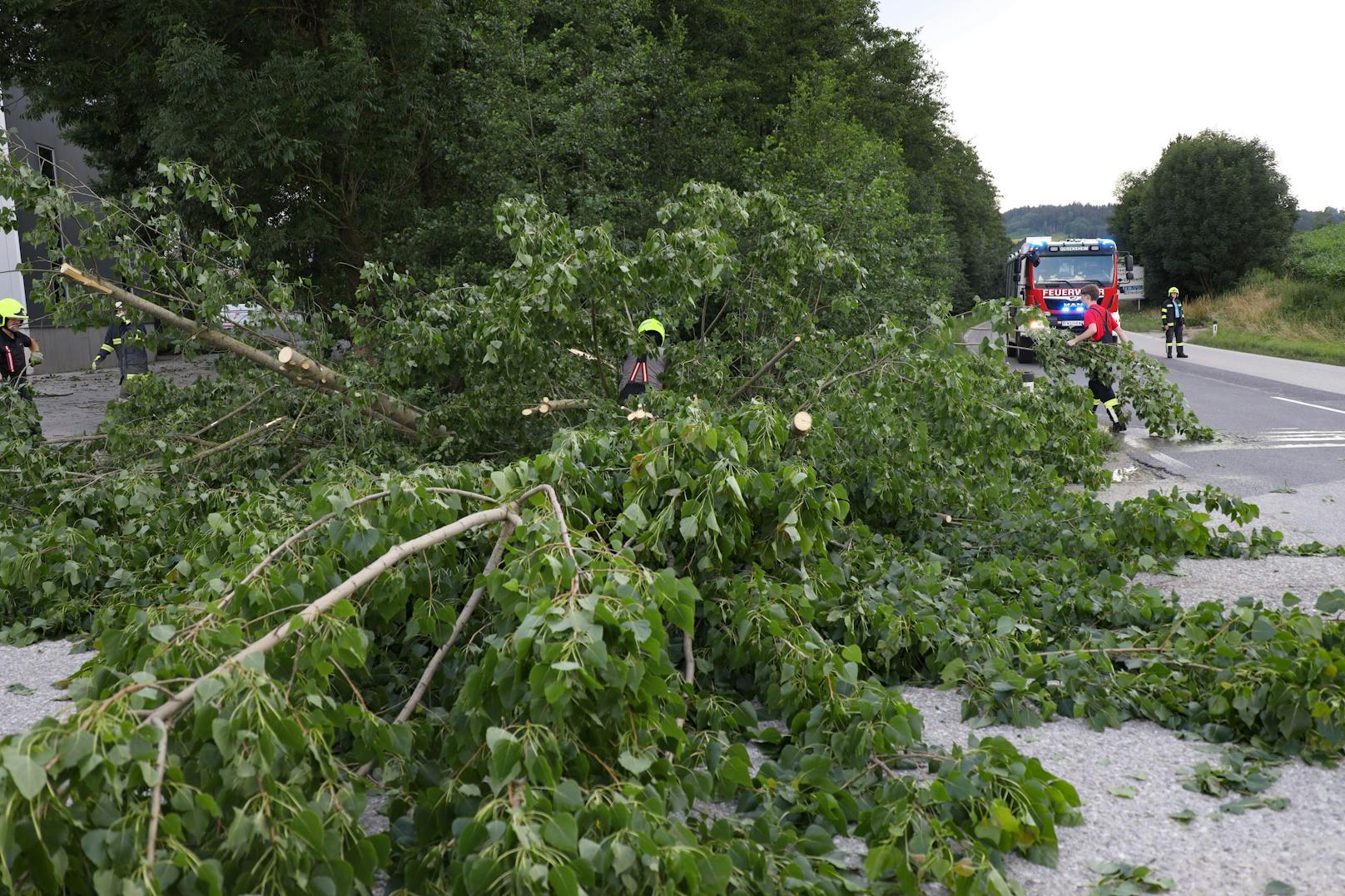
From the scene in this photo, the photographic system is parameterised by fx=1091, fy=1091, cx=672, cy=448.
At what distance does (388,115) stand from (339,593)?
1186 centimetres

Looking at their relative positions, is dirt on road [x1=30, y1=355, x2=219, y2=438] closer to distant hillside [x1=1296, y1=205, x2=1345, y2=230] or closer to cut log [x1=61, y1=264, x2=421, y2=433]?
cut log [x1=61, y1=264, x2=421, y2=433]

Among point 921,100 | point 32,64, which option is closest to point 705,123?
point 32,64

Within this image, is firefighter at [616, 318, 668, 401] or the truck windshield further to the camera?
the truck windshield

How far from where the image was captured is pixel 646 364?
725cm

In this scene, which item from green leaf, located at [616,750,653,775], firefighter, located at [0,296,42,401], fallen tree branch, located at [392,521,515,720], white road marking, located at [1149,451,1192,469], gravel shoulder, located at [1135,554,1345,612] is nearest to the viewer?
green leaf, located at [616,750,653,775]

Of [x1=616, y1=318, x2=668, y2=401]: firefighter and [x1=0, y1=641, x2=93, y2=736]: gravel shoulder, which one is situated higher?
[x1=616, y1=318, x2=668, y2=401]: firefighter

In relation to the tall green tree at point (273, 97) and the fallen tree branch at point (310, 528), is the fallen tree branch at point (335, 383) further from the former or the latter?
the tall green tree at point (273, 97)

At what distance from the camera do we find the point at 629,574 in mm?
3021

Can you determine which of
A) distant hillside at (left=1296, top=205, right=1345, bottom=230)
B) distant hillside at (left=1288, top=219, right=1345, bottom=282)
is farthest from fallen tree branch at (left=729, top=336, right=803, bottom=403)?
distant hillside at (left=1296, top=205, right=1345, bottom=230)

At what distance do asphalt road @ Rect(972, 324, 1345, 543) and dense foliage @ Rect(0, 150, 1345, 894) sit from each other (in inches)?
46.9

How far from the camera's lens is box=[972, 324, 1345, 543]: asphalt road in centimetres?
817

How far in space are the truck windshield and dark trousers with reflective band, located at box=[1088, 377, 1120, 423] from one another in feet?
46.3

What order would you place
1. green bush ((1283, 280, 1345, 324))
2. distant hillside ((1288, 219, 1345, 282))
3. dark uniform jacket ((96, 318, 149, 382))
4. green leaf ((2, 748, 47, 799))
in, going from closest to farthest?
green leaf ((2, 748, 47, 799))
dark uniform jacket ((96, 318, 149, 382))
green bush ((1283, 280, 1345, 324))
distant hillside ((1288, 219, 1345, 282))

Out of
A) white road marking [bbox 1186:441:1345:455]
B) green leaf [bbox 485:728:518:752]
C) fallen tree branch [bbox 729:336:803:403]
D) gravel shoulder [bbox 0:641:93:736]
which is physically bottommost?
→ white road marking [bbox 1186:441:1345:455]
